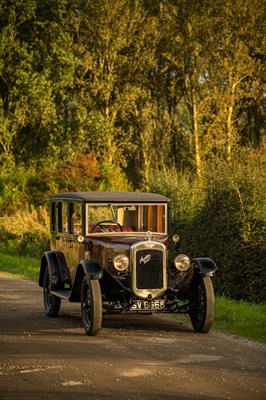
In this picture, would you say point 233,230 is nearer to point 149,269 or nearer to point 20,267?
point 149,269

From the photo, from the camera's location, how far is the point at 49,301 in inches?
610

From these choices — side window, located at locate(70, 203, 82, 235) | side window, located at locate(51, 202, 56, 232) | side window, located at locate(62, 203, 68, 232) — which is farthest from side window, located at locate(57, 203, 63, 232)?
side window, located at locate(70, 203, 82, 235)

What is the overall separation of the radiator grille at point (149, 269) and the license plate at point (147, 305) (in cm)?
26

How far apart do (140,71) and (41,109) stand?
20.2 ft

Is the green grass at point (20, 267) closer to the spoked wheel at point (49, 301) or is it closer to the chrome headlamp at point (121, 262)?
the spoked wheel at point (49, 301)

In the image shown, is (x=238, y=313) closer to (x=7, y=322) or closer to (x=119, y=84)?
(x=7, y=322)

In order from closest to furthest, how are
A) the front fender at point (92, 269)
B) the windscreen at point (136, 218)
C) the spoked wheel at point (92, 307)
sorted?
the spoked wheel at point (92, 307)
the front fender at point (92, 269)
the windscreen at point (136, 218)

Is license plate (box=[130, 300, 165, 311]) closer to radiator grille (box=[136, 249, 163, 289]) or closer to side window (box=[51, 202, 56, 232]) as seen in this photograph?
radiator grille (box=[136, 249, 163, 289])

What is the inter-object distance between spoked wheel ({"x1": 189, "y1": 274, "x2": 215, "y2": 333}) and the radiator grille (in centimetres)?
64

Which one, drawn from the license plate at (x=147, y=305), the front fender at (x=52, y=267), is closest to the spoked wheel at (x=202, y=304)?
the license plate at (x=147, y=305)

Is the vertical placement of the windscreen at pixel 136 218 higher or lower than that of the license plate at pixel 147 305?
higher

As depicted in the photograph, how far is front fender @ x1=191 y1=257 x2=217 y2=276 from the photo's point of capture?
526 inches

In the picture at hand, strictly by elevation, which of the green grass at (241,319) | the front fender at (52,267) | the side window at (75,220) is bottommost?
the green grass at (241,319)

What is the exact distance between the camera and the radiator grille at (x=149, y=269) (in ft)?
43.5
